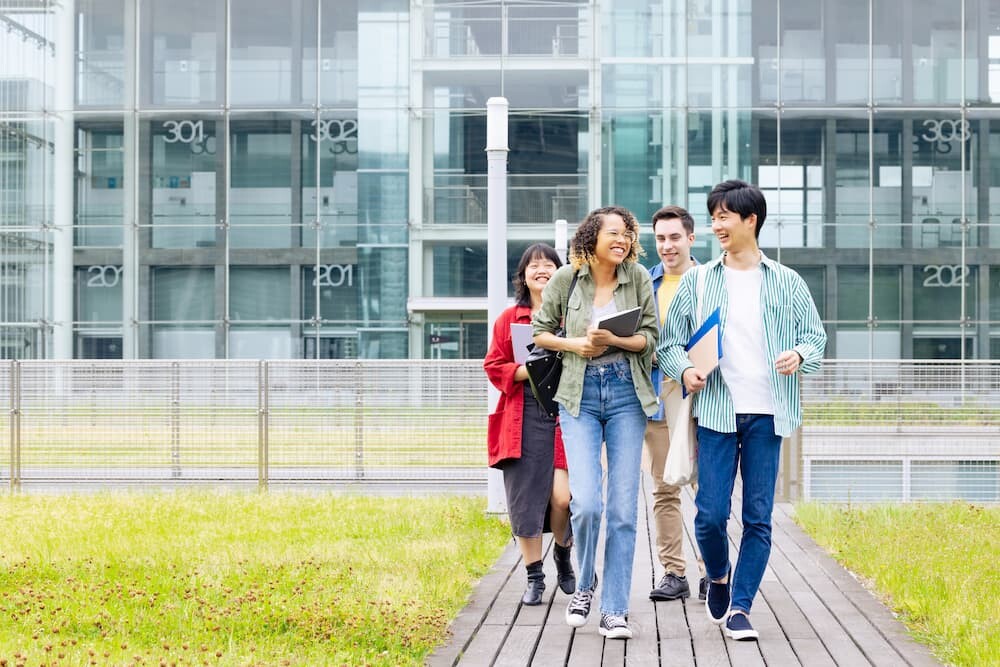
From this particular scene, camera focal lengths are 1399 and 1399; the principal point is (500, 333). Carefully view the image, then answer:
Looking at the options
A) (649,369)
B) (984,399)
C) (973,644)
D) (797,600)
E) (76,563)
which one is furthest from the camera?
(984,399)

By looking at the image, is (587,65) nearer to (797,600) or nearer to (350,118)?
(350,118)

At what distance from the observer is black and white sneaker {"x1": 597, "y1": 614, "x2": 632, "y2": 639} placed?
242 inches

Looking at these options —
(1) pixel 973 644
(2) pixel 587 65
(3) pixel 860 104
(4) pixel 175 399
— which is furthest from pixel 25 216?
(1) pixel 973 644

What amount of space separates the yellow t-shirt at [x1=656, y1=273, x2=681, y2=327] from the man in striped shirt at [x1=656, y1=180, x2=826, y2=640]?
2.18 ft

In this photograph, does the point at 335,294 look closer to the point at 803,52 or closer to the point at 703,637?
the point at 803,52

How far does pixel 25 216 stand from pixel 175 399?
13.6 meters

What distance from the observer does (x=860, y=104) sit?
2606cm

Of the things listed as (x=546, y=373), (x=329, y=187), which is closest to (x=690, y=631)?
(x=546, y=373)

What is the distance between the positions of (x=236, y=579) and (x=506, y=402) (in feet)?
6.17

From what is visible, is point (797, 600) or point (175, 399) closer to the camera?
point (797, 600)

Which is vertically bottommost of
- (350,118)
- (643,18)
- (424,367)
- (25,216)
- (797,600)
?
(797,600)

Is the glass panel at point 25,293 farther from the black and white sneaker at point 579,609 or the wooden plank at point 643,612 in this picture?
the black and white sneaker at point 579,609

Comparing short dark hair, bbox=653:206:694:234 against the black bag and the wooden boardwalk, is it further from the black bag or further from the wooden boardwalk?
the wooden boardwalk

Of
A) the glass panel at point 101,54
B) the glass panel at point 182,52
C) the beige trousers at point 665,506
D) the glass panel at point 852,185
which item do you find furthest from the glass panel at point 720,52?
the beige trousers at point 665,506
